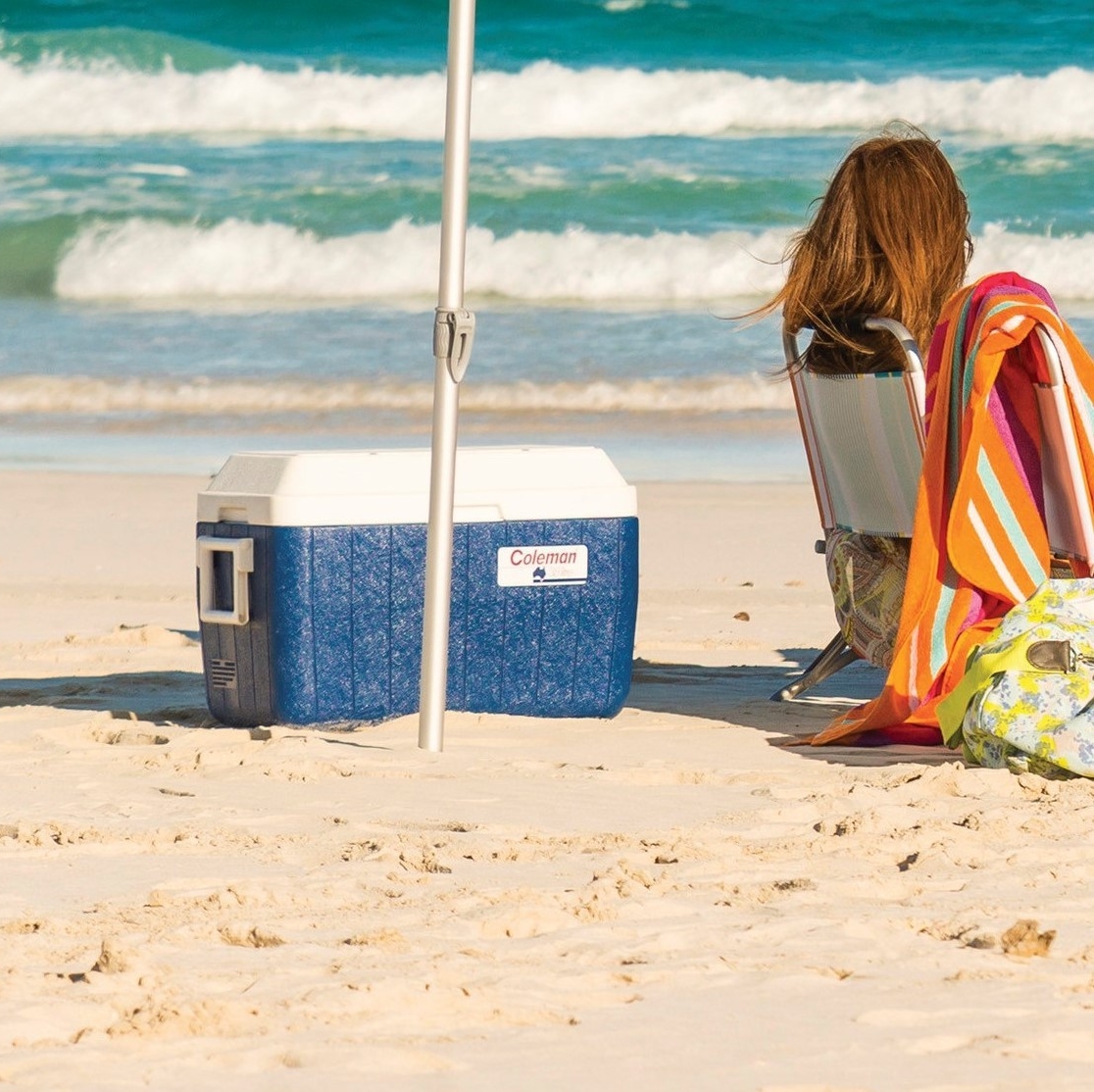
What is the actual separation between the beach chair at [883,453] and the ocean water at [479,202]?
3473 mm

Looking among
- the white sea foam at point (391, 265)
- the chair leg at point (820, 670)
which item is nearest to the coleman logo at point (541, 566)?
the chair leg at point (820, 670)

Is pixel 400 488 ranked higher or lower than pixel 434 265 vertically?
higher

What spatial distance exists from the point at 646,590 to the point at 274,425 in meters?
4.44

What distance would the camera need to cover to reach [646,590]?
651cm

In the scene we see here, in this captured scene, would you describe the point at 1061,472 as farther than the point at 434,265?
No

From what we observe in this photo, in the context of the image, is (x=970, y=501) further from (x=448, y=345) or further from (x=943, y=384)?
(x=448, y=345)

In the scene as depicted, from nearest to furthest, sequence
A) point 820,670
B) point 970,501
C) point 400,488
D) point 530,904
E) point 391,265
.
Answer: point 530,904, point 970,501, point 400,488, point 820,670, point 391,265

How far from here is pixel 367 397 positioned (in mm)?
11195

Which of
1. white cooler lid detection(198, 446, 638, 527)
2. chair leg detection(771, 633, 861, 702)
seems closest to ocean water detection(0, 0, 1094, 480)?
chair leg detection(771, 633, 861, 702)

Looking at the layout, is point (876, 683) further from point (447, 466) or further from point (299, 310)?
point (299, 310)

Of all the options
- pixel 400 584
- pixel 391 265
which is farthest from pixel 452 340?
pixel 391 265

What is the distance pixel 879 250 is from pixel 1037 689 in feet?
3.79

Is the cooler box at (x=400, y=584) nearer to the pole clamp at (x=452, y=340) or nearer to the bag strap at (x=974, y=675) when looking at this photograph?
the pole clamp at (x=452, y=340)

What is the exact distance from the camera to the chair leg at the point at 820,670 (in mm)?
4652
